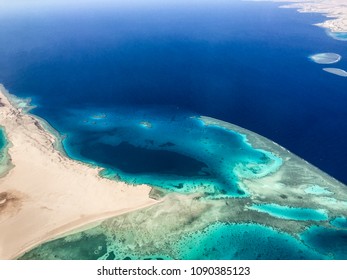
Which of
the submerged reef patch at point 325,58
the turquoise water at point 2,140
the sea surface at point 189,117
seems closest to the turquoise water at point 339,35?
the sea surface at point 189,117

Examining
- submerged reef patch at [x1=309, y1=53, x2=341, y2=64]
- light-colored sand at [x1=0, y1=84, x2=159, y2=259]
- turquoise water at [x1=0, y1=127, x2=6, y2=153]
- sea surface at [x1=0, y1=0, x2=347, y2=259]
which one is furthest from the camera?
submerged reef patch at [x1=309, y1=53, x2=341, y2=64]

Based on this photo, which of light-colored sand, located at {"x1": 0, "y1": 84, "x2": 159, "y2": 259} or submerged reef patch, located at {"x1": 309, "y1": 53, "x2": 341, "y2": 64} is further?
submerged reef patch, located at {"x1": 309, "y1": 53, "x2": 341, "y2": 64}

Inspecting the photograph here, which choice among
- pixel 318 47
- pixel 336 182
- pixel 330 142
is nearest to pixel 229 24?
pixel 318 47

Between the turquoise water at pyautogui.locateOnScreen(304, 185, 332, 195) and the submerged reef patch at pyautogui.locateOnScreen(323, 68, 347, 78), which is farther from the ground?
the submerged reef patch at pyautogui.locateOnScreen(323, 68, 347, 78)

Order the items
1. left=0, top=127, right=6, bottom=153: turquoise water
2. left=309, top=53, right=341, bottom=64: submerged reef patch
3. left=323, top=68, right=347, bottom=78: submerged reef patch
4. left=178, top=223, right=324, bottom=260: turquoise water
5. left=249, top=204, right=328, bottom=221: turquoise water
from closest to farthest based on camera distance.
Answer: left=178, top=223, right=324, bottom=260: turquoise water → left=249, top=204, right=328, bottom=221: turquoise water → left=0, top=127, right=6, bottom=153: turquoise water → left=323, top=68, right=347, bottom=78: submerged reef patch → left=309, top=53, right=341, bottom=64: submerged reef patch

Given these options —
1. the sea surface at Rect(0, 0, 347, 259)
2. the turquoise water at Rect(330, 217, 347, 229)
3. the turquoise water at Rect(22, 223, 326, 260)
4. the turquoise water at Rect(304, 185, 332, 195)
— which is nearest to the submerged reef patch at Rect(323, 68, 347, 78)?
the sea surface at Rect(0, 0, 347, 259)

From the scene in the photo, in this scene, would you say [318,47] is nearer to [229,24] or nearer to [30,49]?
[229,24]

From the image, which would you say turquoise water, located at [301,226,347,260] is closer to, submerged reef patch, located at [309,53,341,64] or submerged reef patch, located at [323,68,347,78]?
submerged reef patch, located at [323,68,347,78]

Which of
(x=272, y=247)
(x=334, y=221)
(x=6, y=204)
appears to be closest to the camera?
(x=272, y=247)
